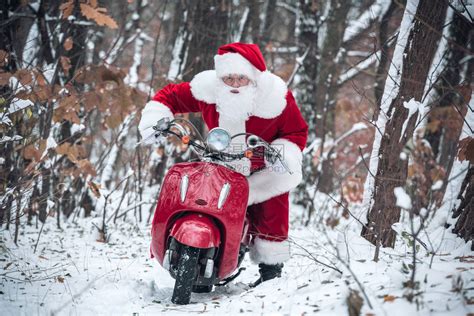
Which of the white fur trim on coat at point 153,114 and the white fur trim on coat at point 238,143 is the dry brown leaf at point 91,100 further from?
the white fur trim on coat at point 238,143

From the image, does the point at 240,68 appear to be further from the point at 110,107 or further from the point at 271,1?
the point at 271,1

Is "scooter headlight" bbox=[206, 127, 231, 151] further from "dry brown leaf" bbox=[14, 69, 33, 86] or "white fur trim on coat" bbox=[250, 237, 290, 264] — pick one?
"dry brown leaf" bbox=[14, 69, 33, 86]

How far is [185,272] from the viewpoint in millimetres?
Result: 2943

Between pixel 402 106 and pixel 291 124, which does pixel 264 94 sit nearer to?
pixel 291 124

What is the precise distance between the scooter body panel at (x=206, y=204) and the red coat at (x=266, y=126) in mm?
Answer: 412

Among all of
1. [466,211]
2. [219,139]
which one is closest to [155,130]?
[219,139]

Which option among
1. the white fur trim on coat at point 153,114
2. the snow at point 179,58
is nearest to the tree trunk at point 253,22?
the snow at point 179,58

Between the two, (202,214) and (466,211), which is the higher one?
(466,211)

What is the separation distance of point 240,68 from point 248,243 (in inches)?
58.0

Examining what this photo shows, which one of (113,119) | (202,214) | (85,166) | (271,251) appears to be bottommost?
(271,251)

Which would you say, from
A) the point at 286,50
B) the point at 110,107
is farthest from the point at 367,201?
the point at 286,50

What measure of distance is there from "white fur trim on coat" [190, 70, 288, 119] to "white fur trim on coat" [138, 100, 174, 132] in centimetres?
32

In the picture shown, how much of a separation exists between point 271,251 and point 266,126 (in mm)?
1052

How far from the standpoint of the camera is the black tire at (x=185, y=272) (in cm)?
294
